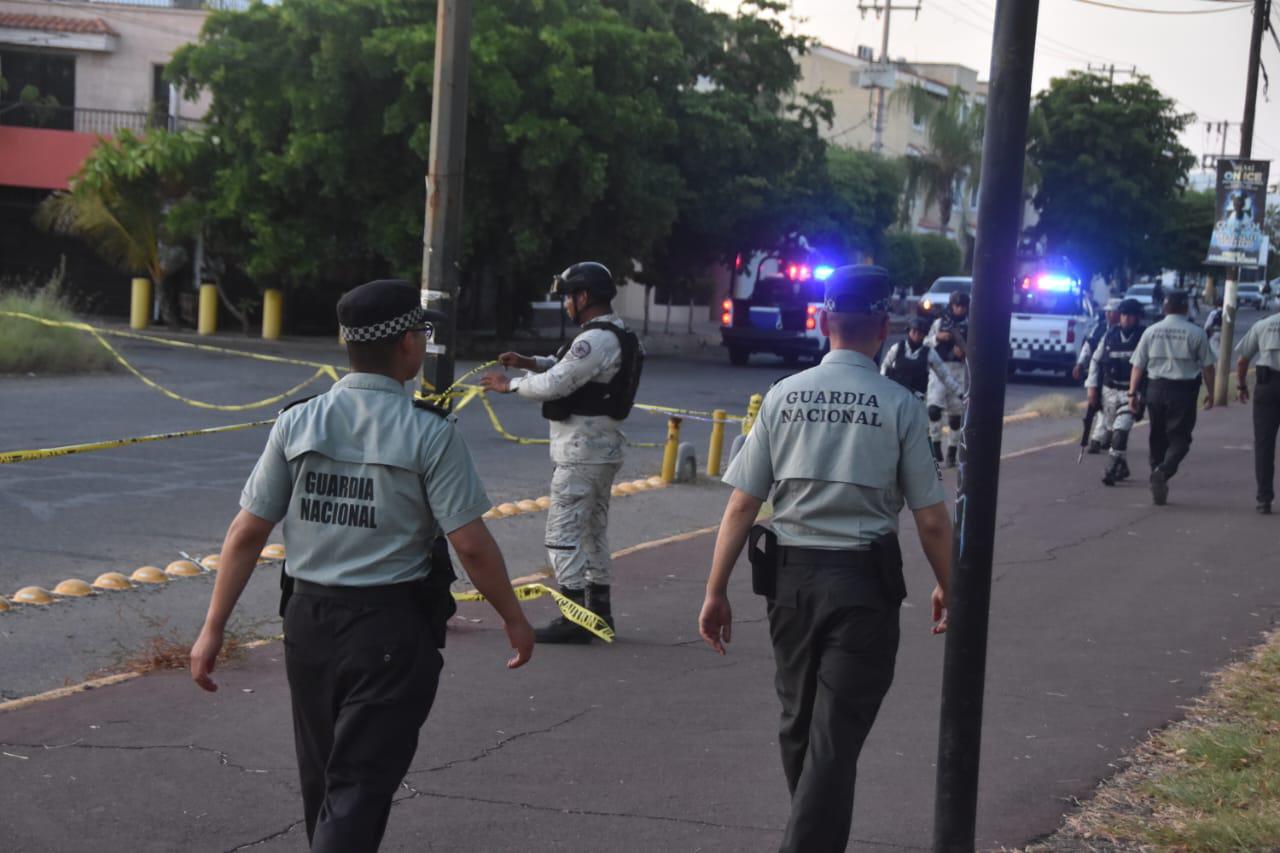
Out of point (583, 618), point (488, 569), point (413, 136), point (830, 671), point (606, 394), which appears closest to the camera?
point (488, 569)

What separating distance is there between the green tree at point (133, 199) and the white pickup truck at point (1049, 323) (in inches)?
633

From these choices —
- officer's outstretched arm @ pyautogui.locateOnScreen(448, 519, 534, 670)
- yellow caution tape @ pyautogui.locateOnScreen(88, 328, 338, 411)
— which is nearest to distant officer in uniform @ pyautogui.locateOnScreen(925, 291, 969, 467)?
yellow caution tape @ pyautogui.locateOnScreen(88, 328, 338, 411)

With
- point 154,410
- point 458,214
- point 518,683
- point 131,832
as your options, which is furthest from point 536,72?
point 131,832

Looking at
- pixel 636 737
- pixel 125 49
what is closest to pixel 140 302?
pixel 125 49

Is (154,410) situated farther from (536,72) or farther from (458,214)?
(536,72)

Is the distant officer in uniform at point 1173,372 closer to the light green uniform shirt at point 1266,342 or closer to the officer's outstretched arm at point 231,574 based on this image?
the light green uniform shirt at point 1266,342

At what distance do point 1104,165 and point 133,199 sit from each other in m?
37.3

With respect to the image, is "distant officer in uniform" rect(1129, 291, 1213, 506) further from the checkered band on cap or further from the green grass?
the green grass

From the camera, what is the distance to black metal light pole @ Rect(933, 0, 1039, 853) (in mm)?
4188

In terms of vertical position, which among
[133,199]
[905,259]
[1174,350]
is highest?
[905,259]

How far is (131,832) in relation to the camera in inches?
186

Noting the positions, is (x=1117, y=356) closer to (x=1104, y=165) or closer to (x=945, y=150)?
(x=945, y=150)

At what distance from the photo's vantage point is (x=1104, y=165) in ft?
180

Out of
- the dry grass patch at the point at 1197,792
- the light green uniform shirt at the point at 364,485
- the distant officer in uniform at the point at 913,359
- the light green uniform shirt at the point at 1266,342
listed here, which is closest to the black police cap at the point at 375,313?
the light green uniform shirt at the point at 364,485
